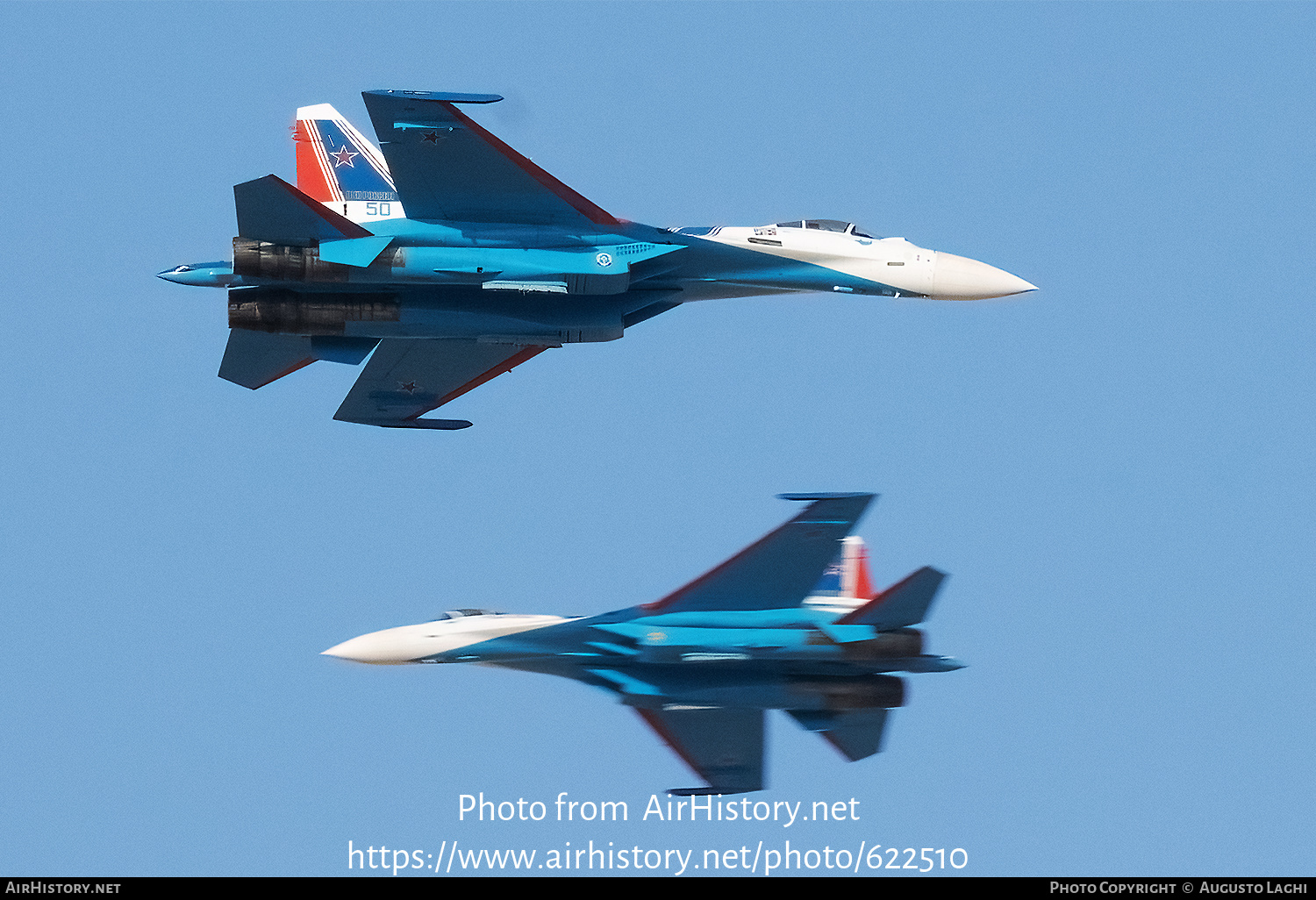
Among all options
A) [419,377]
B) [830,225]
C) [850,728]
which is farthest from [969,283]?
[419,377]

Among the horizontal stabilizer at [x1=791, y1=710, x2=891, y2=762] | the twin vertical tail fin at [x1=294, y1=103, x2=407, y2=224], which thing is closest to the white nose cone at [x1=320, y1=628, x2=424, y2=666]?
the horizontal stabilizer at [x1=791, y1=710, x2=891, y2=762]

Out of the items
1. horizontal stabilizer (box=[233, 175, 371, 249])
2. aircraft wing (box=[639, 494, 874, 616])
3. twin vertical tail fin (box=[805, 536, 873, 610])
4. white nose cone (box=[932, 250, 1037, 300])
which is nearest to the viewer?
aircraft wing (box=[639, 494, 874, 616])

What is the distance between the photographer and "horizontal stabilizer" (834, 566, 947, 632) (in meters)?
28.1

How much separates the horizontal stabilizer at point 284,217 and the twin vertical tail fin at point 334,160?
7.96ft

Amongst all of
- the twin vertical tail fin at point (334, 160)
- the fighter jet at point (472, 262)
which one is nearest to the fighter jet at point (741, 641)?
the fighter jet at point (472, 262)

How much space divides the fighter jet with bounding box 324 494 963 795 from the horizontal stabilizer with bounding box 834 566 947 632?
2 cm

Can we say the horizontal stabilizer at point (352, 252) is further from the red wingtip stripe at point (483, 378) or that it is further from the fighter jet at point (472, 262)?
the red wingtip stripe at point (483, 378)

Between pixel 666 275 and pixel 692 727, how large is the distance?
6.25m

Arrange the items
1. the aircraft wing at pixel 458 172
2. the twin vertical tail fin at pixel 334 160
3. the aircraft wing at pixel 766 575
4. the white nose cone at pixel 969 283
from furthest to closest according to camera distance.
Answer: the twin vertical tail fin at pixel 334 160
the white nose cone at pixel 969 283
the aircraft wing at pixel 458 172
the aircraft wing at pixel 766 575

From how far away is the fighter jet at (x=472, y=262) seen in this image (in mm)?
30469

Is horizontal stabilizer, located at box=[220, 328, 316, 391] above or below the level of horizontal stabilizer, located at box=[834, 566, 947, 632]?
above

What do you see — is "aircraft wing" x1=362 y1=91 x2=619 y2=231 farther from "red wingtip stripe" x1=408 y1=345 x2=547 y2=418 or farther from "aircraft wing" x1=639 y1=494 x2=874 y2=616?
"aircraft wing" x1=639 y1=494 x2=874 y2=616

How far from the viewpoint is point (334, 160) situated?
1345 inches

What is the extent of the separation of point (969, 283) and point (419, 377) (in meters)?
8.36
